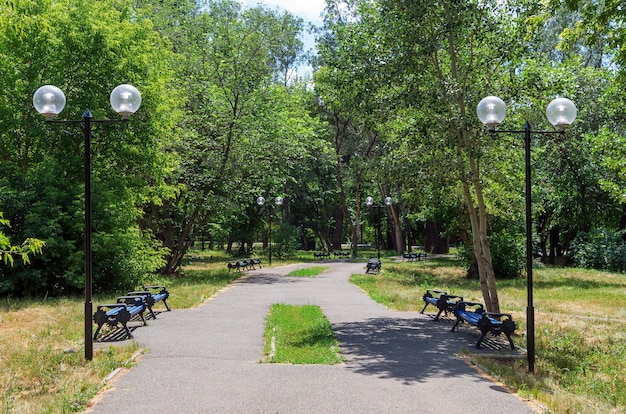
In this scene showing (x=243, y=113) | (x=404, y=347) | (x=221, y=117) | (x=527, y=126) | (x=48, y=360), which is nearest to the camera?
(x=48, y=360)

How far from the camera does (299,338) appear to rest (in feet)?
32.3

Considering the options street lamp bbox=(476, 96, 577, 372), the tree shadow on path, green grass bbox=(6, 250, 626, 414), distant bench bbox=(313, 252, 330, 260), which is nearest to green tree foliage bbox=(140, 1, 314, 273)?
green grass bbox=(6, 250, 626, 414)

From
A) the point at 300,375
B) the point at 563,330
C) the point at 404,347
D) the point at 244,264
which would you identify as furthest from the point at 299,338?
the point at 244,264

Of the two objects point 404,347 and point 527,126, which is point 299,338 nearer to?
point 404,347

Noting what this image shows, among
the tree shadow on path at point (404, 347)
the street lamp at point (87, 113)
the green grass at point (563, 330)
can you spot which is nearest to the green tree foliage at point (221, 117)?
the green grass at point (563, 330)

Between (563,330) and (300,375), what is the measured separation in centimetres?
667

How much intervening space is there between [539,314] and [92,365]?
10.6 meters

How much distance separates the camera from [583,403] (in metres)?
5.98

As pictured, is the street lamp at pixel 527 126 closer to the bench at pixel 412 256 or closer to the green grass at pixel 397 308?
the green grass at pixel 397 308

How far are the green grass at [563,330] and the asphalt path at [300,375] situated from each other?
1.88 feet

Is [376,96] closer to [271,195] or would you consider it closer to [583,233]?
[583,233]

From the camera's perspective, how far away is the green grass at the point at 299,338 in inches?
321

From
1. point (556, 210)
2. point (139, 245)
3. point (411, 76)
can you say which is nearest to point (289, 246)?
point (556, 210)

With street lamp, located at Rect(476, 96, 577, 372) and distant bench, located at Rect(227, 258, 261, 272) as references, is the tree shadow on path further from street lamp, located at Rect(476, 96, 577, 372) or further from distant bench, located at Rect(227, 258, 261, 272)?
distant bench, located at Rect(227, 258, 261, 272)
